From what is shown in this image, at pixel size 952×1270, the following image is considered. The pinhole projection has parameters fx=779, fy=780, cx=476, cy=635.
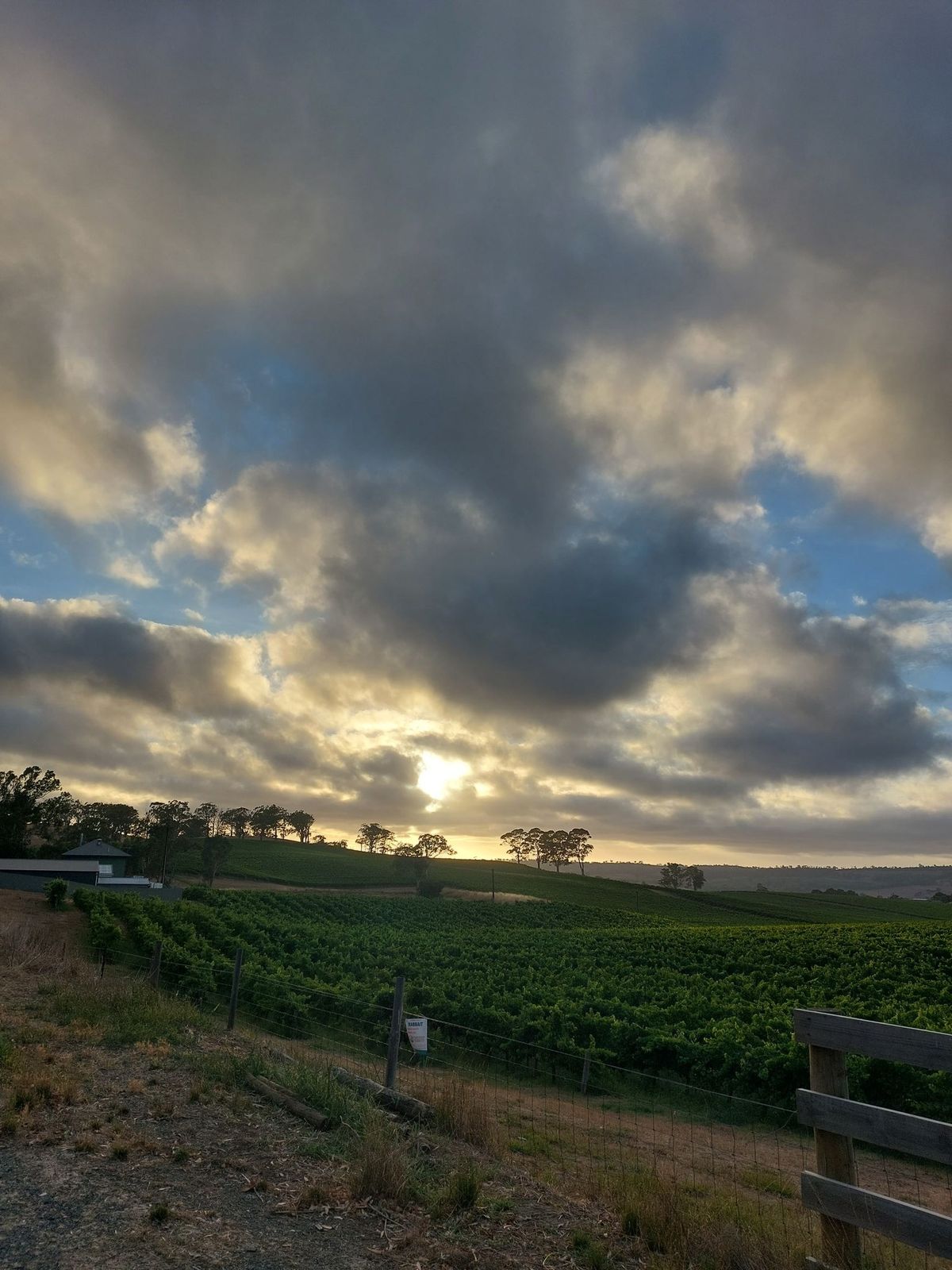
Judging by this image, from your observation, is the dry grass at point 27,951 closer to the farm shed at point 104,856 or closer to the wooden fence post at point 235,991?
the wooden fence post at point 235,991

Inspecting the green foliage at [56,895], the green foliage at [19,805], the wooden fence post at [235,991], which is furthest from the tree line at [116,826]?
the wooden fence post at [235,991]

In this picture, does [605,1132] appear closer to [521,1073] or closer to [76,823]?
[521,1073]

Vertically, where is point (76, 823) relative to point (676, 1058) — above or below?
above

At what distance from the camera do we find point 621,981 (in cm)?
2686

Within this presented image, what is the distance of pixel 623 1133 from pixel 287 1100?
6.63 m

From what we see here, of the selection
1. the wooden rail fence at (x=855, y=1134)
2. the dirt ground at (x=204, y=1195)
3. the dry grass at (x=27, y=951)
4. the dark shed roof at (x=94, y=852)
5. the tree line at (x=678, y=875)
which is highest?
the tree line at (x=678, y=875)

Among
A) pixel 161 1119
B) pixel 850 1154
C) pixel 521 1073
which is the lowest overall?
pixel 521 1073

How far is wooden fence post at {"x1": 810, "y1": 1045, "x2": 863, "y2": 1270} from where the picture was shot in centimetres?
502

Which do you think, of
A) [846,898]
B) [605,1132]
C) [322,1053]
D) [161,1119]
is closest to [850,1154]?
[161,1119]

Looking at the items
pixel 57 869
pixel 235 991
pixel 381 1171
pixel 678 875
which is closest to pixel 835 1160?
pixel 381 1171

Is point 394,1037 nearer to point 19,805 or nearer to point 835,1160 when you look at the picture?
point 835,1160

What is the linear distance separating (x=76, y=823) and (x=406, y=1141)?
130513mm

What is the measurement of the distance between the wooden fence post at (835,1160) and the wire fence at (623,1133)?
13.2 inches

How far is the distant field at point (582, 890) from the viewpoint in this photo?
10106 cm
